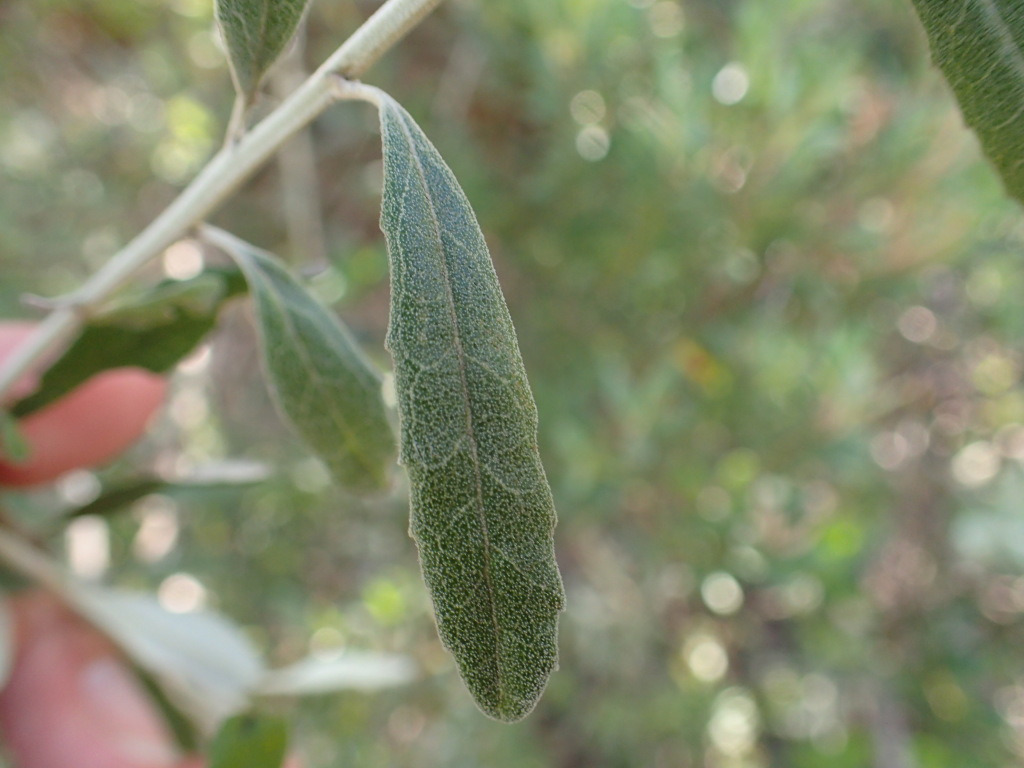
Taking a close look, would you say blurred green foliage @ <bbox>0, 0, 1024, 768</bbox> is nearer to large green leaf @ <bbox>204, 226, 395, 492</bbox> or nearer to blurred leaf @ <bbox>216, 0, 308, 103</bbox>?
large green leaf @ <bbox>204, 226, 395, 492</bbox>

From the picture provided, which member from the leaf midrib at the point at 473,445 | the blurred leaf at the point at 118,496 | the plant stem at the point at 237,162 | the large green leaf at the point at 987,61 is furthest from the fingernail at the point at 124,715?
the large green leaf at the point at 987,61

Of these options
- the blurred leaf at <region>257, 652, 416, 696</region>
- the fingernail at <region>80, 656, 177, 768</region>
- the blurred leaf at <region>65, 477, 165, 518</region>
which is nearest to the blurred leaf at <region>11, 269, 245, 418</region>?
the blurred leaf at <region>65, 477, 165, 518</region>

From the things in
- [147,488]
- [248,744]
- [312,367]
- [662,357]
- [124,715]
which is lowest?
[124,715]

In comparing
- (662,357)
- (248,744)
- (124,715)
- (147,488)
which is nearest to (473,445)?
(248,744)

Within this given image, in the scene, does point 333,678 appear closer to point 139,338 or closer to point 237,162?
point 139,338

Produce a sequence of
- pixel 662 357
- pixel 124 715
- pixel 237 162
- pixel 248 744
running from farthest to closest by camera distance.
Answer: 1. pixel 662 357
2. pixel 124 715
3. pixel 248 744
4. pixel 237 162

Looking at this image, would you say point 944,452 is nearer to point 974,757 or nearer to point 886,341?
point 886,341

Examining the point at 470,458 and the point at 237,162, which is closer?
the point at 470,458
